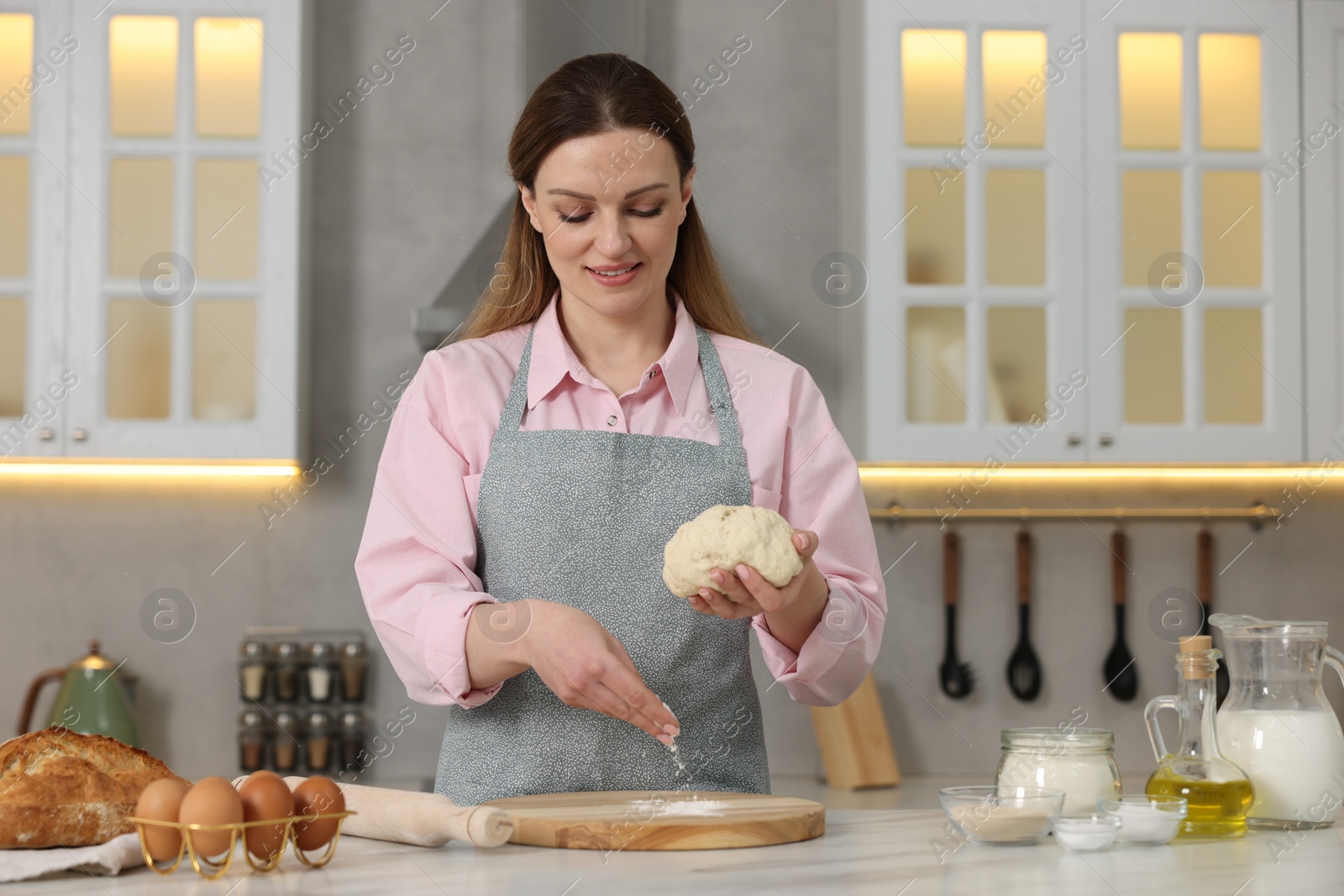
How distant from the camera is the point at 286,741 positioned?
2.74 meters

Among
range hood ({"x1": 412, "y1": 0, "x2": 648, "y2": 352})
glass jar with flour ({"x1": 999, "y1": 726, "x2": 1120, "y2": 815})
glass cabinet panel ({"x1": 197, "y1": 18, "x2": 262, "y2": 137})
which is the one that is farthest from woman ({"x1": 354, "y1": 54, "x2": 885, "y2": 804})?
glass cabinet panel ({"x1": 197, "y1": 18, "x2": 262, "y2": 137})

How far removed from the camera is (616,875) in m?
Result: 0.89

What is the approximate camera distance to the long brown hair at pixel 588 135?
1362mm

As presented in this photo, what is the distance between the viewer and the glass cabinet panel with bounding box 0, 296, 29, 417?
2.55 m

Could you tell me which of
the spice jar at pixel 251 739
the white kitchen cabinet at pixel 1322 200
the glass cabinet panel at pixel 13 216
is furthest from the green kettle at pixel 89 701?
the white kitchen cabinet at pixel 1322 200

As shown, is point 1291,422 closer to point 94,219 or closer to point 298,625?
point 298,625

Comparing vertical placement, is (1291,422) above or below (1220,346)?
below

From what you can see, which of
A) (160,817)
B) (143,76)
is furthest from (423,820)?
(143,76)

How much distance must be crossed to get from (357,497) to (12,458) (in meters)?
0.71

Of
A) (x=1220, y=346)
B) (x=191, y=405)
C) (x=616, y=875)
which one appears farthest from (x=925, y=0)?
(x=616, y=875)

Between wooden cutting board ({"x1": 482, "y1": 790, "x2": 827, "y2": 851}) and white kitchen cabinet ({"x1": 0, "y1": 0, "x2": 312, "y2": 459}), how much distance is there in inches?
66.3

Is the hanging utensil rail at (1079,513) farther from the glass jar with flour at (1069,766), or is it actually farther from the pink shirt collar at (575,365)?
the glass jar with flour at (1069,766)

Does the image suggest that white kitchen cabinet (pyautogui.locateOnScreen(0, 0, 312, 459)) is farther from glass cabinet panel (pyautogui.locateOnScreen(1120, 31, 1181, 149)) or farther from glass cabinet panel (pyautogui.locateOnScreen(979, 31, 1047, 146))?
glass cabinet panel (pyautogui.locateOnScreen(1120, 31, 1181, 149))

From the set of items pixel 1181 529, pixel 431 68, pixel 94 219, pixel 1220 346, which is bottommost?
pixel 1181 529
